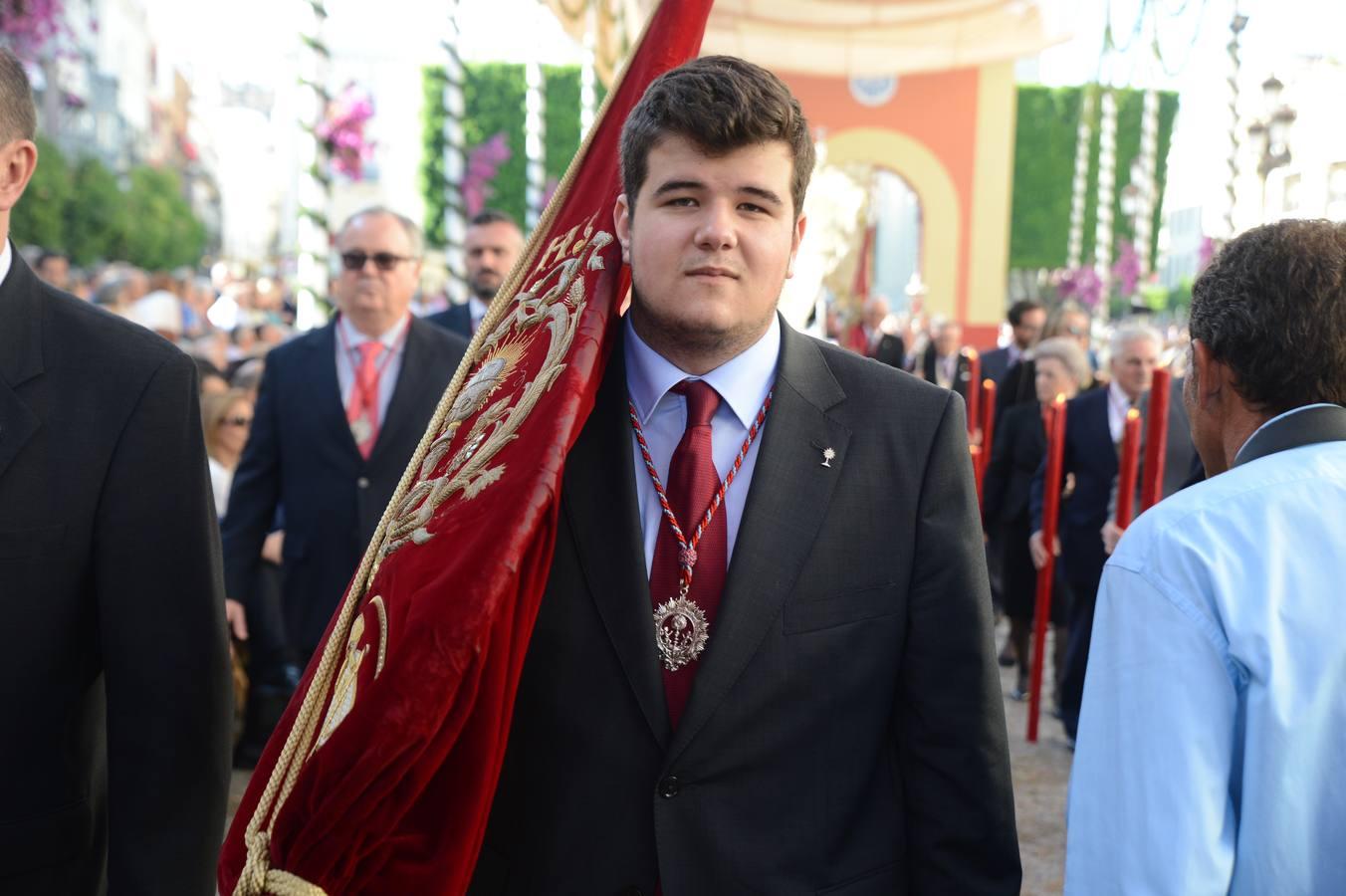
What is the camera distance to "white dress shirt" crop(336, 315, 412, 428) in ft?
16.9

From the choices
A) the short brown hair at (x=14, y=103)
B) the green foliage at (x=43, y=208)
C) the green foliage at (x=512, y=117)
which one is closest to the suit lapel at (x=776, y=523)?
the short brown hair at (x=14, y=103)

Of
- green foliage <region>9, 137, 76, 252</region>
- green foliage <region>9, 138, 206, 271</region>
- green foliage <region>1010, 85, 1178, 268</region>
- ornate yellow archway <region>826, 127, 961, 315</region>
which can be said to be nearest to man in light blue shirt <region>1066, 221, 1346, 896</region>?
green foliage <region>9, 138, 206, 271</region>

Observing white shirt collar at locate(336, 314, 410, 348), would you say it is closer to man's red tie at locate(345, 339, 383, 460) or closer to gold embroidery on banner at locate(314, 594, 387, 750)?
man's red tie at locate(345, 339, 383, 460)

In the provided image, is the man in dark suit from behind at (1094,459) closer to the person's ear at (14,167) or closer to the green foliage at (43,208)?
the person's ear at (14,167)

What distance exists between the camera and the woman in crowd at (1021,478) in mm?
7949

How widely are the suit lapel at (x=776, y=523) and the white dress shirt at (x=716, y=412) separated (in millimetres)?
40

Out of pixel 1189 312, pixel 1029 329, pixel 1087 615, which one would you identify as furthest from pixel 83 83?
pixel 1189 312

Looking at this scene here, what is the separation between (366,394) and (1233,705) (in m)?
3.85

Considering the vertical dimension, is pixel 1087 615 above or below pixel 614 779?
below

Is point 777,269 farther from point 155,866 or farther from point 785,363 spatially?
point 155,866

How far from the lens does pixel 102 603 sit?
236 centimetres

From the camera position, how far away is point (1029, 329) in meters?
11.0

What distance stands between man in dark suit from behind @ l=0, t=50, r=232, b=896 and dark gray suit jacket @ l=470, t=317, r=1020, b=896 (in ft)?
2.02

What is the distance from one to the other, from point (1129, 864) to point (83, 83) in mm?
57615
